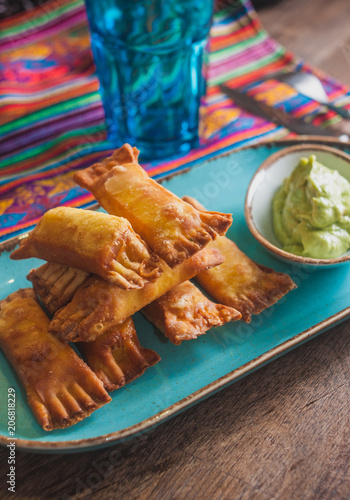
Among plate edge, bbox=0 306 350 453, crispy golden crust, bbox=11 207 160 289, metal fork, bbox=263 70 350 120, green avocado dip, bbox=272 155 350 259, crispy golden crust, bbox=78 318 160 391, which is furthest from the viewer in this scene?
metal fork, bbox=263 70 350 120

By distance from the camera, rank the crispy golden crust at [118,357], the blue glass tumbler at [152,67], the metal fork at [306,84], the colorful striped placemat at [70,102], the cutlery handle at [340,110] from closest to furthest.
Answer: the crispy golden crust at [118,357] < the blue glass tumbler at [152,67] < the colorful striped placemat at [70,102] < the cutlery handle at [340,110] < the metal fork at [306,84]

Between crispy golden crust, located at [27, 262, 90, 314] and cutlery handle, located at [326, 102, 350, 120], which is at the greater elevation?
crispy golden crust, located at [27, 262, 90, 314]

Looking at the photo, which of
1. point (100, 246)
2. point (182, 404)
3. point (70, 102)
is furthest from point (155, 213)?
point (70, 102)

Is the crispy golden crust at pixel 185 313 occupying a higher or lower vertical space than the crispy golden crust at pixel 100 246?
lower

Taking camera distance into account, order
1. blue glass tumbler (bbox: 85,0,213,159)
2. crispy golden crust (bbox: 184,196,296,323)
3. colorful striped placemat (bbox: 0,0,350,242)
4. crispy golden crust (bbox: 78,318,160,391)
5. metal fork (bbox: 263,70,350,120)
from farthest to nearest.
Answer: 1. metal fork (bbox: 263,70,350,120)
2. colorful striped placemat (bbox: 0,0,350,242)
3. blue glass tumbler (bbox: 85,0,213,159)
4. crispy golden crust (bbox: 184,196,296,323)
5. crispy golden crust (bbox: 78,318,160,391)

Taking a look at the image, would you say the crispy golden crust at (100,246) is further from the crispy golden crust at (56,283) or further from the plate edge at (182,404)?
the plate edge at (182,404)

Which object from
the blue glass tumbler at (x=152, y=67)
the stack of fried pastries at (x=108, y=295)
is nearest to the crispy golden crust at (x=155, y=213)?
the stack of fried pastries at (x=108, y=295)

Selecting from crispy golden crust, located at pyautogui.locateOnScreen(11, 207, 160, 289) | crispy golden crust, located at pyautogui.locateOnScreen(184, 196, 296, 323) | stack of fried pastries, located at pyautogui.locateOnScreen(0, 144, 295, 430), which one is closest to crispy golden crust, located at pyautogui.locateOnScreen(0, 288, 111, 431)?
stack of fried pastries, located at pyautogui.locateOnScreen(0, 144, 295, 430)

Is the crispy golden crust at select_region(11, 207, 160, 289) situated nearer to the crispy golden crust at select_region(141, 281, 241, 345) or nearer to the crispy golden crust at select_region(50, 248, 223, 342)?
the crispy golden crust at select_region(50, 248, 223, 342)
